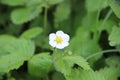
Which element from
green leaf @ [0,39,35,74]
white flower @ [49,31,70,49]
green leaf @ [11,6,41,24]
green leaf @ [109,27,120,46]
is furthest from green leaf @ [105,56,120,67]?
green leaf @ [11,6,41,24]

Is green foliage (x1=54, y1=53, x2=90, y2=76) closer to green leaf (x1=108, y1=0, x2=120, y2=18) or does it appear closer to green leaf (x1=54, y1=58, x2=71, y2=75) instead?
green leaf (x1=54, y1=58, x2=71, y2=75)

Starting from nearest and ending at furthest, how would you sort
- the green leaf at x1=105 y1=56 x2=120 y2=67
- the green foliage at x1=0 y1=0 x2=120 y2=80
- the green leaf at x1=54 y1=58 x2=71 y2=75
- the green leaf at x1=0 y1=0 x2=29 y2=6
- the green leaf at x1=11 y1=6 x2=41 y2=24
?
the green leaf at x1=54 y1=58 x2=71 y2=75 → the green foliage at x1=0 y1=0 x2=120 y2=80 → the green leaf at x1=105 y1=56 x2=120 y2=67 → the green leaf at x1=11 y1=6 x2=41 y2=24 → the green leaf at x1=0 y1=0 x2=29 y2=6

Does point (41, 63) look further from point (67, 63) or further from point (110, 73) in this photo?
point (110, 73)

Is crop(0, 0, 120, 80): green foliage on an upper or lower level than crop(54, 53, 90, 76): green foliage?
upper

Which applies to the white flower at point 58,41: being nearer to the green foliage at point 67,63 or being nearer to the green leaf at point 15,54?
the green foliage at point 67,63

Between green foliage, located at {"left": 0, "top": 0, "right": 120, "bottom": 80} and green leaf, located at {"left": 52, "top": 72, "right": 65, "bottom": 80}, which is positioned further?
green leaf, located at {"left": 52, "top": 72, "right": 65, "bottom": 80}

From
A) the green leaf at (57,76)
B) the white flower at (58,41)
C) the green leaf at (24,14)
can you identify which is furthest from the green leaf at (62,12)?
the white flower at (58,41)

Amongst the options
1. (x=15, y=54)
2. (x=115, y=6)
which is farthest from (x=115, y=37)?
(x=15, y=54)
